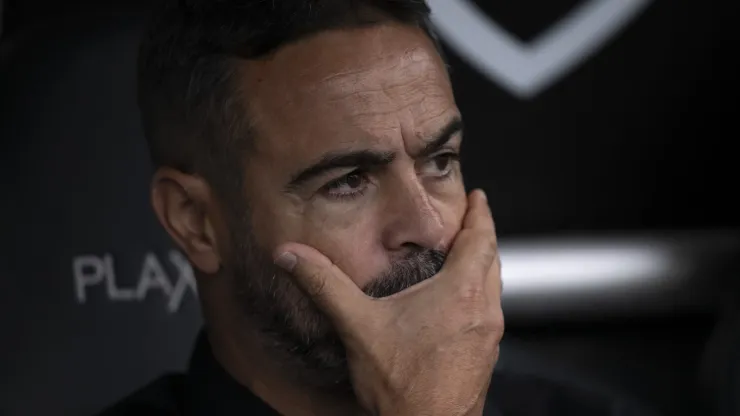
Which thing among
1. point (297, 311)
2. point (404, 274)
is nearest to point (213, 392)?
point (297, 311)

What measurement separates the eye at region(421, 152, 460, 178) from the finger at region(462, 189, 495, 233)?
0.05m

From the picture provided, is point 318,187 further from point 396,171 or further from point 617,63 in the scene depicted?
point 617,63

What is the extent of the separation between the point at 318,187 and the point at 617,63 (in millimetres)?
683

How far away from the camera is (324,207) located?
1162 millimetres

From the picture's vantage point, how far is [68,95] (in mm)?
1335

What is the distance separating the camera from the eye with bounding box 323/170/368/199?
1.16 m

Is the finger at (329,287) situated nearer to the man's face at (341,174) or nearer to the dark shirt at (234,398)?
the man's face at (341,174)

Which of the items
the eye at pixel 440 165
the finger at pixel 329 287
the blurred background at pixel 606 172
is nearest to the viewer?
the finger at pixel 329 287

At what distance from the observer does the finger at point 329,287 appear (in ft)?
3.60

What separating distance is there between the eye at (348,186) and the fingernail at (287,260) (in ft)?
0.24

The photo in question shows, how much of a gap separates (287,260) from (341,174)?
102 millimetres

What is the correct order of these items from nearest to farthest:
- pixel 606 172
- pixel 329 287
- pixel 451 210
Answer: pixel 329 287 → pixel 451 210 → pixel 606 172

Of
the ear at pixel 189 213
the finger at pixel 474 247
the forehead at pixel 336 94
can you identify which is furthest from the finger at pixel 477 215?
the ear at pixel 189 213

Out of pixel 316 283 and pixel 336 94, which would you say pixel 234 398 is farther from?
pixel 336 94
